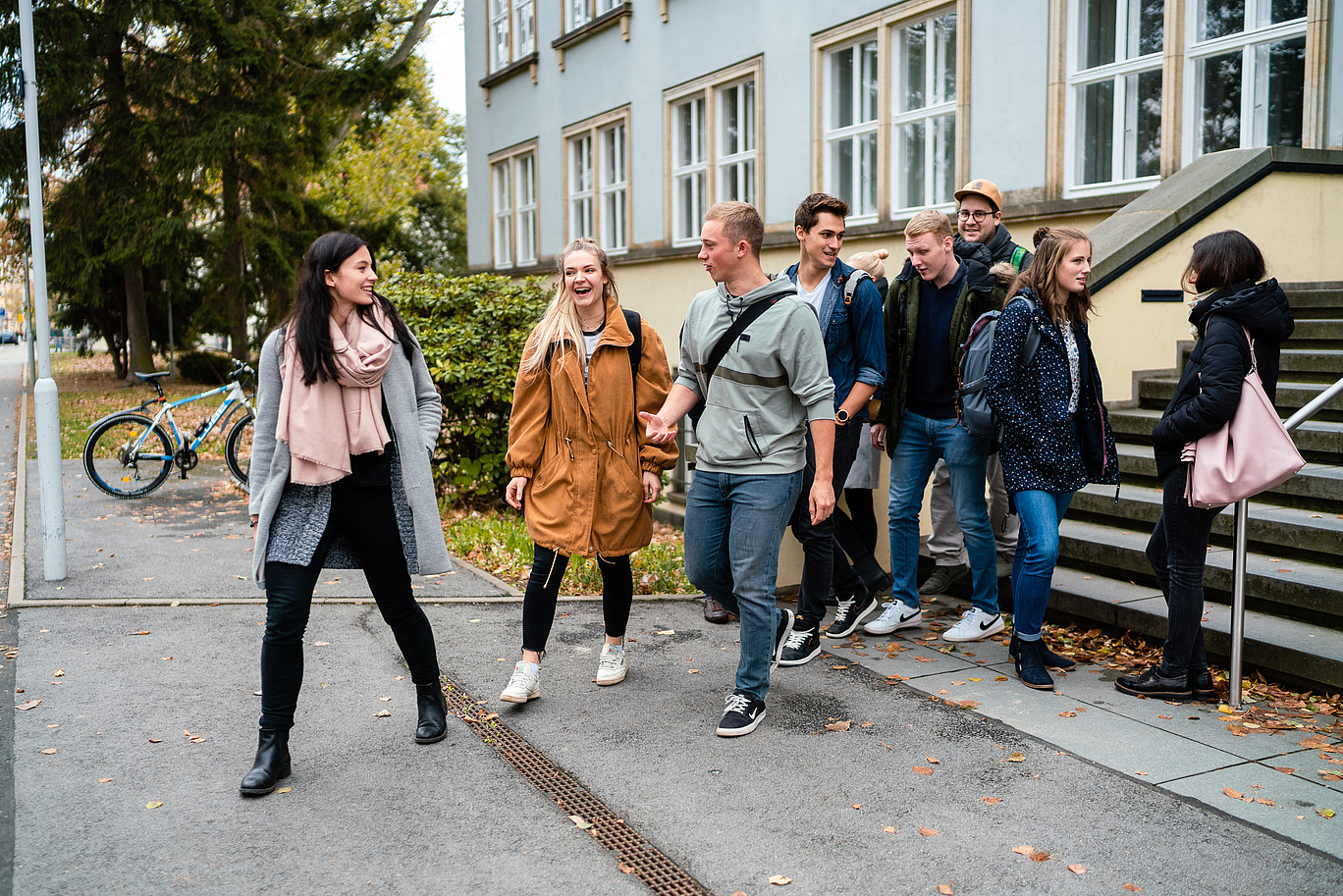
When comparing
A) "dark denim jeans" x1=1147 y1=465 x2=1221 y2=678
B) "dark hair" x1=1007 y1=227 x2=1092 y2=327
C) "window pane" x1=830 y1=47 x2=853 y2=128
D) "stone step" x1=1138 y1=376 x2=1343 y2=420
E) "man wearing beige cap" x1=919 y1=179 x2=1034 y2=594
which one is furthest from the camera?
"window pane" x1=830 y1=47 x2=853 y2=128

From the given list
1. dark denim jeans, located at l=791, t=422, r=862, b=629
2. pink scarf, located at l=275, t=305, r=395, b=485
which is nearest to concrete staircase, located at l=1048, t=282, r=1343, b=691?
dark denim jeans, located at l=791, t=422, r=862, b=629

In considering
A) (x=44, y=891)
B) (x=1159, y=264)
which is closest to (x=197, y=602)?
(x=44, y=891)

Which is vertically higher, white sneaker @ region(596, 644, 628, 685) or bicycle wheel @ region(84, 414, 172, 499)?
bicycle wheel @ region(84, 414, 172, 499)

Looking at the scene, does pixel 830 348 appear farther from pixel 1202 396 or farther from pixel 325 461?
pixel 325 461

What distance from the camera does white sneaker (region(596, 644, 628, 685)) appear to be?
5.30 m

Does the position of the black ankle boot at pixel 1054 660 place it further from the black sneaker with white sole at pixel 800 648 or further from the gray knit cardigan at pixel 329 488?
the gray knit cardigan at pixel 329 488

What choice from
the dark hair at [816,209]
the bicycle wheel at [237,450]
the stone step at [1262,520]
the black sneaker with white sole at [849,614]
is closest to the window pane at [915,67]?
the stone step at [1262,520]

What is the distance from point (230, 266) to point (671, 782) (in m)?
25.9

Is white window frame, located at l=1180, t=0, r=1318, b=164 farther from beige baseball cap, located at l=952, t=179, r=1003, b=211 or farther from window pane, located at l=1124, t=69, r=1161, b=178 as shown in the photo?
beige baseball cap, located at l=952, t=179, r=1003, b=211

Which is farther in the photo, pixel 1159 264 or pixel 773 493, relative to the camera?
pixel 1159 264

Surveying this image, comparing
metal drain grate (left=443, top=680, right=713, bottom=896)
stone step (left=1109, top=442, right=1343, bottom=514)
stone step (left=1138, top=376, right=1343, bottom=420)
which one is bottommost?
metal drain grate (left=443, top=680, right=713, bottom=896)

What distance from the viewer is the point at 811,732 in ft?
15.2

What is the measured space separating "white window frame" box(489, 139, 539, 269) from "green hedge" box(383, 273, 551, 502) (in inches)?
474

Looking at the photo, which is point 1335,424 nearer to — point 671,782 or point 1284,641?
point 1284,641
